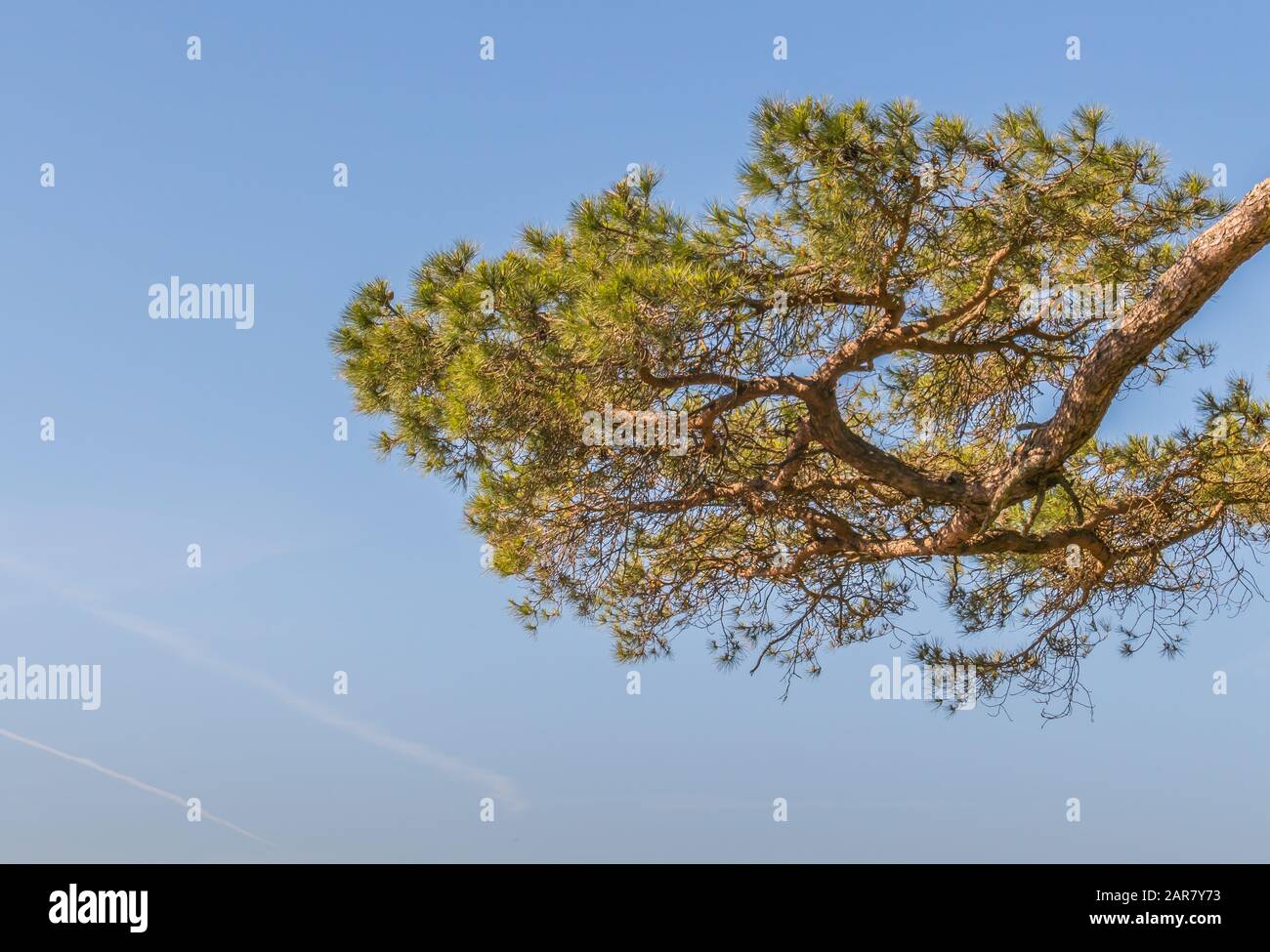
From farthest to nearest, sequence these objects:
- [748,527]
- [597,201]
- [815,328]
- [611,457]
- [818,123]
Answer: [748,527] → [611,457] → [815,328] → [597,201] → [818,123]

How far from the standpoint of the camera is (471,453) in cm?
557

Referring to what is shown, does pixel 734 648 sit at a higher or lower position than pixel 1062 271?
lower

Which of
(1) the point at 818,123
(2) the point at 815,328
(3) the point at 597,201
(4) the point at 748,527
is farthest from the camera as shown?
(4) the point at 748,527

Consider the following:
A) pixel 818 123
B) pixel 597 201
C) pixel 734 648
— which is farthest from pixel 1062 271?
pixel 734 648

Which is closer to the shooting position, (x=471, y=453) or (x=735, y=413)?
(x=471, y=453)

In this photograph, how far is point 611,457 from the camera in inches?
219

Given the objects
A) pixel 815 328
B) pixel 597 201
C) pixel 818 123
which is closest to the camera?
pixel 818 123

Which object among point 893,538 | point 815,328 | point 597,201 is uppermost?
point 597,201

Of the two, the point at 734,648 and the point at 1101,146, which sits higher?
the point at 1101,146

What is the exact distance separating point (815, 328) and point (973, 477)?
1253mm
